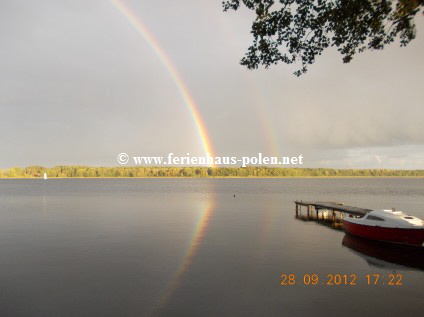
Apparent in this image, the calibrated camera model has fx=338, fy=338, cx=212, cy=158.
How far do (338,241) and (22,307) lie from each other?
30.3m

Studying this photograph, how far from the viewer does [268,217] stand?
58.3 metres

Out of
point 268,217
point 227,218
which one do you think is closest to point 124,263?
point 227,218

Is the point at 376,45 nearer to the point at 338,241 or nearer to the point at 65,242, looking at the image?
the point at 338,241

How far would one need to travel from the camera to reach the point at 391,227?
3197 centimetres

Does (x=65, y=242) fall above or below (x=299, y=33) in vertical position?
below
